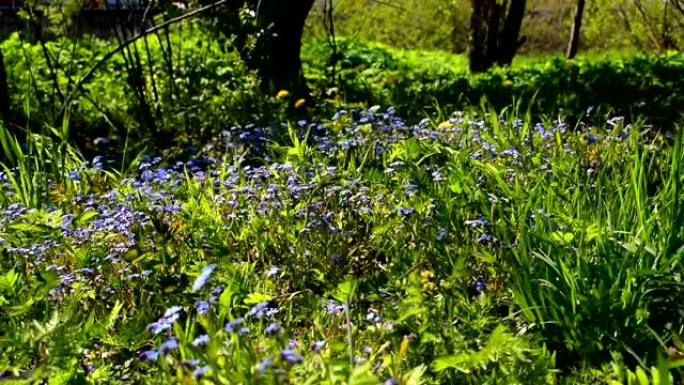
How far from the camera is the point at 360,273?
2570mm

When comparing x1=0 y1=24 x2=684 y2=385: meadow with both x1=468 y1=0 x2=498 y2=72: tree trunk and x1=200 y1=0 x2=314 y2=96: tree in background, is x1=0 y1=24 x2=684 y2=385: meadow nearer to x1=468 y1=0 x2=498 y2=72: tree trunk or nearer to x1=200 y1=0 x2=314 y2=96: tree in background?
x1=200 y1=0 x2=314 y2=96: tree in background

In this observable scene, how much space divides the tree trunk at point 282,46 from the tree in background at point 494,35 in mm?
4745

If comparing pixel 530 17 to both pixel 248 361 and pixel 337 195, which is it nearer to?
pixel 337 195

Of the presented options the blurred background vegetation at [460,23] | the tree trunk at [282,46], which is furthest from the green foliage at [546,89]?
the blurred background vegetation at [460,23]

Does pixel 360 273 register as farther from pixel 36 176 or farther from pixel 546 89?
pixel 546 89

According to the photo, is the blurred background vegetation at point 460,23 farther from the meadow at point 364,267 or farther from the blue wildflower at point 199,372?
the blue wildflower at point 199,372

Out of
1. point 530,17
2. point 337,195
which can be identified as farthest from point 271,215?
point 530,17

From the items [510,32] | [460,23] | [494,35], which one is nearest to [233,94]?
[494,35]

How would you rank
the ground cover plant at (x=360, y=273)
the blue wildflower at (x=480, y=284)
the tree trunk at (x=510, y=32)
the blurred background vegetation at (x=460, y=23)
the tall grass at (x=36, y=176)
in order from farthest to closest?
the blurred background vegetation at (x=460, y=23) < the tree trunk at (x=510, y=32) < the tall grass at (x=36, y=176) < the blue wildflower at (x=480, y=284) < the ground cover plant at (x=360, y=273)

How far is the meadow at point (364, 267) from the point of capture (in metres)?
1.77

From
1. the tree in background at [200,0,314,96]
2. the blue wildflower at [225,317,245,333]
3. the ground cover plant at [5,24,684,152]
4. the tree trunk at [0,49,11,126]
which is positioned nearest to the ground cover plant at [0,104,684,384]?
the blue wildflower at [225,317,245,333]

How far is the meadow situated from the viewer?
5.82ft

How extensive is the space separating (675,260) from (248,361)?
1259 mm

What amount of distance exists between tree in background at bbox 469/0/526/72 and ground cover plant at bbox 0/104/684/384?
7141 mm
